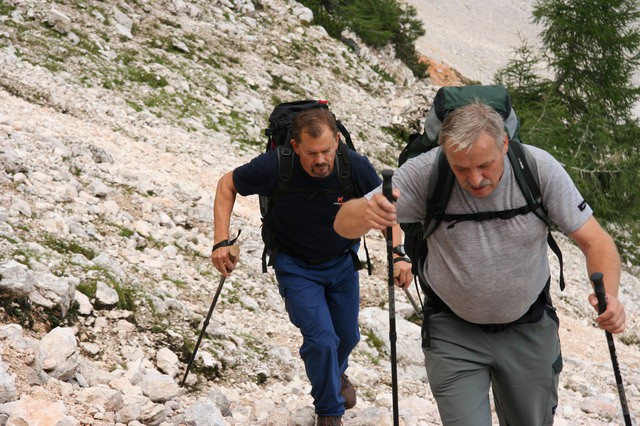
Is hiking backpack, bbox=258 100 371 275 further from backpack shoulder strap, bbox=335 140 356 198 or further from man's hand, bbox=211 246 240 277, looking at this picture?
man's hand, bbox=211 246 240 277

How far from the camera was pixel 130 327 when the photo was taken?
706cm

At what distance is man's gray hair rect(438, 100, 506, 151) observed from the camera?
349 centimetres

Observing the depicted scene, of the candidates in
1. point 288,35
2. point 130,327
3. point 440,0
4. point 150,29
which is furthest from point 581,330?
point 440,0

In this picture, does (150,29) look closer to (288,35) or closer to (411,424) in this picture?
(288,35)

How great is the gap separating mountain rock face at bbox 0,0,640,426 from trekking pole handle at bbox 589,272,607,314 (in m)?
2.57

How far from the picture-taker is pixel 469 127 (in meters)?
3.51

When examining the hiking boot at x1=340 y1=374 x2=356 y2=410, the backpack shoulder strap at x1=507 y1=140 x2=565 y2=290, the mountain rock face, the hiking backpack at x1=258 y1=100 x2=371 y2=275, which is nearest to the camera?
the backpack shoulder strap at x1=507 y1=140 x2=565 y2=290

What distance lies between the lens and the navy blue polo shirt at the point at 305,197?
5227 millimetres

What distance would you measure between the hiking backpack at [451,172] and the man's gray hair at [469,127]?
211 millimetres

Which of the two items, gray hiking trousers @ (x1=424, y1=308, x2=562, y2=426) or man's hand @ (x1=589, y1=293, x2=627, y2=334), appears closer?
man's hand @ (x1=589, y1=293, x2=627, y2=334)

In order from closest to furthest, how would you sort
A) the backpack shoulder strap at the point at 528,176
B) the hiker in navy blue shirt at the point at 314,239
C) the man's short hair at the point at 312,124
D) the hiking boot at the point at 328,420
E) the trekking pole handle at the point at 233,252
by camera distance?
the backpack shoulder strap at the point at 528,176 → the man's short hair at the point at 312,124 → the hiker in navy blue shirt at the point at 314,239 → the hiking boot at the point at 328,420 → the trekking pole handle at the point at 233,252

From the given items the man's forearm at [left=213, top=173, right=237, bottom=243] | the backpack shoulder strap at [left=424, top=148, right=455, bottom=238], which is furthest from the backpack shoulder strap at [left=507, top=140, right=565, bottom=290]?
the man's forearm at [left=213, top=173, right=237, bottom=243]

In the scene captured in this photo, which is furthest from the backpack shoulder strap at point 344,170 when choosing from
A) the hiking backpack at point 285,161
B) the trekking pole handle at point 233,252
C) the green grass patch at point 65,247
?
the green grass patch at point 65,247

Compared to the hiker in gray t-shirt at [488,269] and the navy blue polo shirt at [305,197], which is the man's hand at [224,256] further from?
the hiker in gray t-shirt at [488,269]
